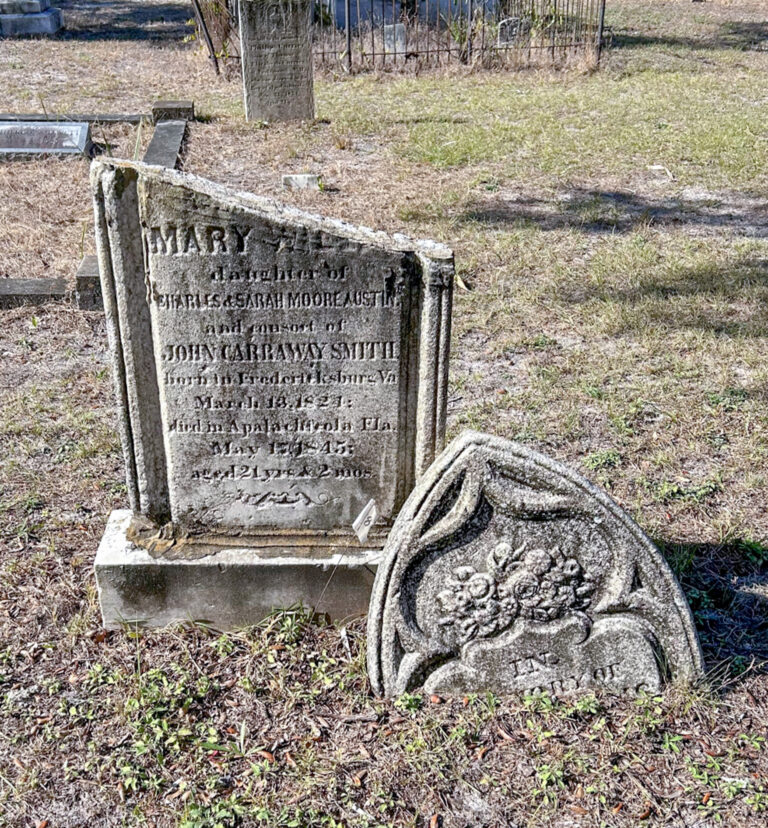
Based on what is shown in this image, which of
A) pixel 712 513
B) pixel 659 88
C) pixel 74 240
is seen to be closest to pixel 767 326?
pixel 712 513

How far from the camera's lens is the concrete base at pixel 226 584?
319 cm

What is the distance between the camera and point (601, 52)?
46.1 feet

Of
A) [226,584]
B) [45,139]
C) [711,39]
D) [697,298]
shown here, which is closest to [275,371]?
[226,584]

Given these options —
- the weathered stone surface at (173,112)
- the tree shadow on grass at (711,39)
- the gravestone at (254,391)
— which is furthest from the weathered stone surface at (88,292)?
the tree shadow on grass at (711,39)

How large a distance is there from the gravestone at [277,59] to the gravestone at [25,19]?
29.1 feet

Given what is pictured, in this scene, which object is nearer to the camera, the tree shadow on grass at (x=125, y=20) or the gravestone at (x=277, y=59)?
the gravestone at (x=277, y=59)

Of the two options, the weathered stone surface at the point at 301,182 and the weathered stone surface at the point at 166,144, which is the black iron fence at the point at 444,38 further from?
the weathered stone surface at the point at 301,182

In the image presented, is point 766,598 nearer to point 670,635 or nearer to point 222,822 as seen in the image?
point 670,635

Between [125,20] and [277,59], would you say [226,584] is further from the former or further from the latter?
[125,20]

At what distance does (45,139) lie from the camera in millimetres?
9352

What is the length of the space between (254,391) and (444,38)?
12311 millimetres

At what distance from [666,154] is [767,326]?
13.9 feet

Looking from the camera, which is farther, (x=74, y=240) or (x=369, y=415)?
(x=74, y=240)

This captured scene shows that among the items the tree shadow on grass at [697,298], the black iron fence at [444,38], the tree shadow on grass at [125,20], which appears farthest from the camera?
the tree shadow on grass at [125,20]
